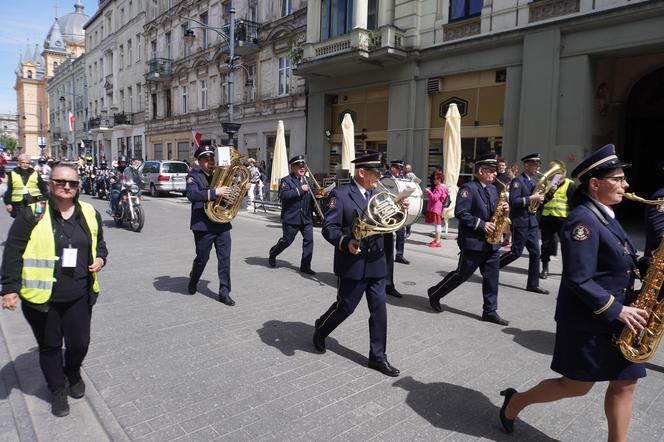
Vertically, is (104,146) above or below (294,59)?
below

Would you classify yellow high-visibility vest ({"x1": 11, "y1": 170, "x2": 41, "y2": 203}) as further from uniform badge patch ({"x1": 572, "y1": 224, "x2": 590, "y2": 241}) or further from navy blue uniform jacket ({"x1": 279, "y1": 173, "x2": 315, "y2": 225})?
uniform badge patch ({"x1": 572, "y1": 224, "x2": 590, "y2": 241})

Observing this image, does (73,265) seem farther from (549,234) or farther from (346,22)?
(346,22)

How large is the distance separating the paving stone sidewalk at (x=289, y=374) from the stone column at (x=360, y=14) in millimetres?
13374

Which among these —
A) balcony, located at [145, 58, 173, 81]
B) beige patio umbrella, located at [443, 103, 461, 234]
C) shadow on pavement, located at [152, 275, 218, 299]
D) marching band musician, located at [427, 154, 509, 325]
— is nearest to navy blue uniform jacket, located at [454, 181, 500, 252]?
marching band musician, located at [427, 154, 509, 325]

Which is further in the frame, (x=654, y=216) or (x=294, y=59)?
(x=294, y=59)

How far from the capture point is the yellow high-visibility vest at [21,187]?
26.9 feet

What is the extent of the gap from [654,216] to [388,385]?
2748 millimetres

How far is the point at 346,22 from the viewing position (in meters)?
19.2

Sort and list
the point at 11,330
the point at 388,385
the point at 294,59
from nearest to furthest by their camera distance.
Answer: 1. the point at 388,385
2. the point at 11,330
3. the point at 294,59

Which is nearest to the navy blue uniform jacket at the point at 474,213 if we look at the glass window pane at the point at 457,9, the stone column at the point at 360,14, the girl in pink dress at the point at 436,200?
the girl in pink dress at the point at 436,200

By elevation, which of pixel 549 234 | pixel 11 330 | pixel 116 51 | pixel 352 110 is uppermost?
pixel 116 51

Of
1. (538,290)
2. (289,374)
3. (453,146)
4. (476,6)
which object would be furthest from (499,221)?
(476,6)

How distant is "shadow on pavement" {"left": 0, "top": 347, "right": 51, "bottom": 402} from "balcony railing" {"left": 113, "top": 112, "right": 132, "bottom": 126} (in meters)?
42.4

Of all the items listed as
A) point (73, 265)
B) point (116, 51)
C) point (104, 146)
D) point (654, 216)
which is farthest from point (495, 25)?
point (104, 146)
